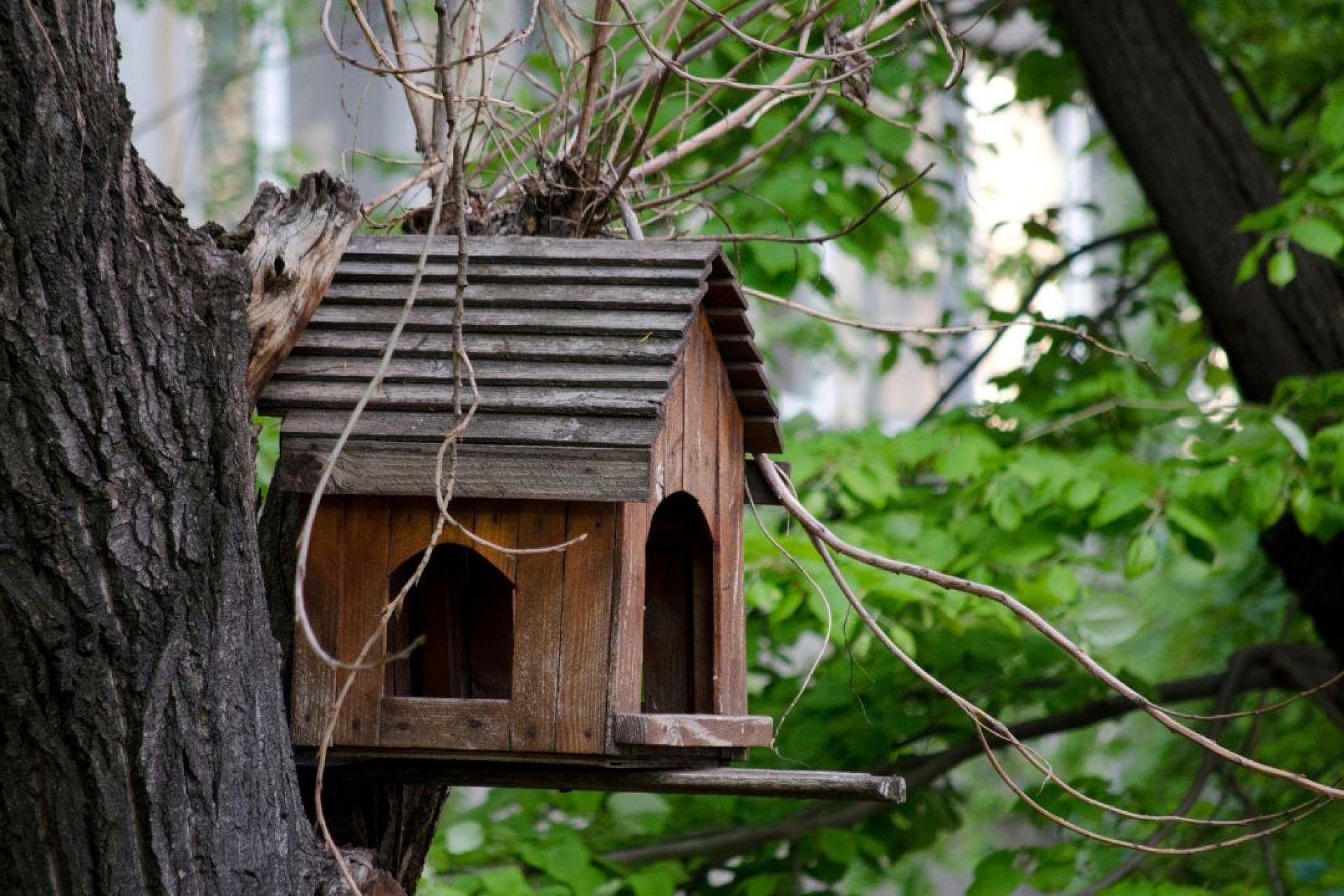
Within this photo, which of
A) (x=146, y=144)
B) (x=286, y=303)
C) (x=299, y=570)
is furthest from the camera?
(x=146, y=144)

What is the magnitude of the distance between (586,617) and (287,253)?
22.0 inches

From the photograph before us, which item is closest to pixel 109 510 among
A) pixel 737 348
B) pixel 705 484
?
pixel 705 484

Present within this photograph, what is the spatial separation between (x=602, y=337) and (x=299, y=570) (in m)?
0.67

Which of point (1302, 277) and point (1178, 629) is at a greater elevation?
point (1302, 277)

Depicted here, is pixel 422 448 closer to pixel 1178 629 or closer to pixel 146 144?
pixel 1178 629

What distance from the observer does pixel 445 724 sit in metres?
1.81

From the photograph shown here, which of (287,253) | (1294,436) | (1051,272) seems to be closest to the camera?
(287,253)

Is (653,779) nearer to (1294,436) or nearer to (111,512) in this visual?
(111,512)

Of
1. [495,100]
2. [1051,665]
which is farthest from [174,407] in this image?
[1051,665]

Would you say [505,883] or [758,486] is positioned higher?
[758,486]

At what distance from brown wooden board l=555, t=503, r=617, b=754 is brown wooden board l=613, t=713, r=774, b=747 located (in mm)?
39

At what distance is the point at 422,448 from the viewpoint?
1750 millimetres

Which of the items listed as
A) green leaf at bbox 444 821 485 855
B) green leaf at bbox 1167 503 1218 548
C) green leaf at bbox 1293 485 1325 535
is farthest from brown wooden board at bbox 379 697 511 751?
green leaf at bbox 1293 485 1325 535

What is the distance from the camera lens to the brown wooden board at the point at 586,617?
180cm
